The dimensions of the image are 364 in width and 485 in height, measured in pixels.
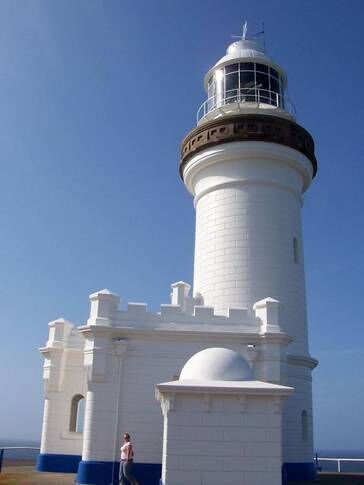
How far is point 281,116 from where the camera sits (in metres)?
18.3

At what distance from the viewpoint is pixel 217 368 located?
11.3 metres

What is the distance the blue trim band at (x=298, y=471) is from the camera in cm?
1486

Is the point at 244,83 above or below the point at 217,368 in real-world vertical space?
above

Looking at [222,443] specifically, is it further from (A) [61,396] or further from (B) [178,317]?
(A) [61,396]

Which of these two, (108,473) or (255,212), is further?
(255,212)

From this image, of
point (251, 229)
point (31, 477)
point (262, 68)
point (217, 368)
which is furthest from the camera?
point (262, 68)

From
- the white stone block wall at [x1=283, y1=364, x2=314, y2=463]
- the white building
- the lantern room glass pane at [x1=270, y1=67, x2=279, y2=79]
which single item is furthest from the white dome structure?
the lantern room glass pane at [x1=270, y1=67, x2=279, y2=79]

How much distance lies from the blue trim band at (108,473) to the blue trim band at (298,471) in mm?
3769

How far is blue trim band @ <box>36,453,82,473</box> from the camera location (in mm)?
15734

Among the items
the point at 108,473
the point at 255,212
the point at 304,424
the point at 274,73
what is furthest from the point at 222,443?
the point at 274,73

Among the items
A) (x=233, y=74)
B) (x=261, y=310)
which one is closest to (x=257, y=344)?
(x=261, y=310)

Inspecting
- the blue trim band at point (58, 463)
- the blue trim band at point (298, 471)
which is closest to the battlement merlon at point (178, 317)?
the blue trim band at point (298, 471)

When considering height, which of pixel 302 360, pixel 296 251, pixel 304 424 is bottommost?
pixel 304 424

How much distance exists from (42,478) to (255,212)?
10166mm
